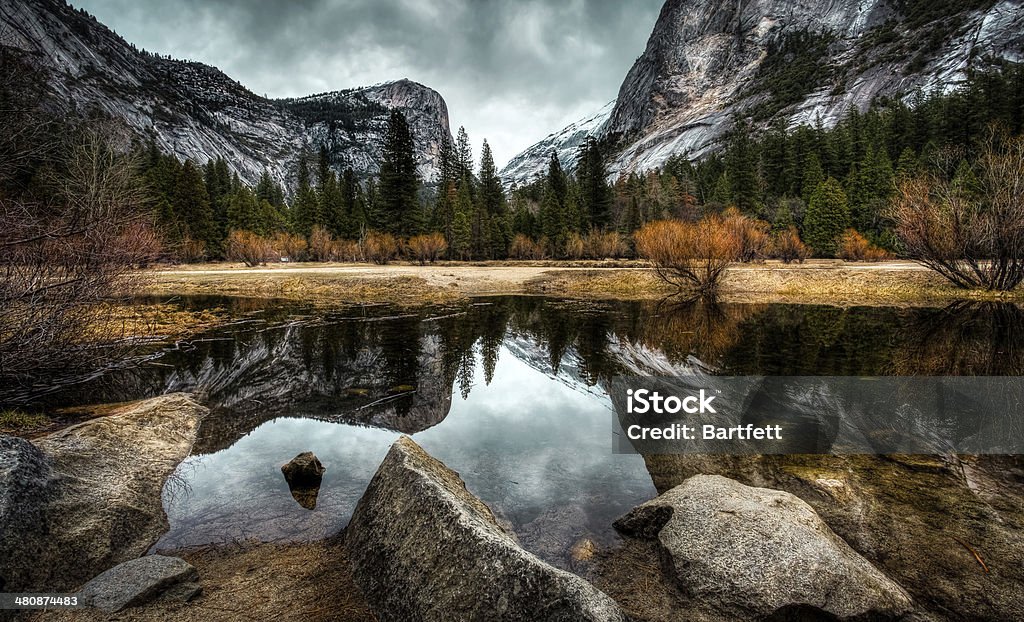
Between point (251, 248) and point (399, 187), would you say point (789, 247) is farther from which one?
point (251, 248)

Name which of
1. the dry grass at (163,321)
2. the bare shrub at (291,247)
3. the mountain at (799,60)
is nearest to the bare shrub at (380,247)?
the bare shrub at (291,247)

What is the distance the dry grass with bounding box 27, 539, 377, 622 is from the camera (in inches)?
130

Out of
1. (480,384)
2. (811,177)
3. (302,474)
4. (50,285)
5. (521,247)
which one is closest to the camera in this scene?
(302,474)

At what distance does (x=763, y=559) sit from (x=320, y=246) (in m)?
59.2

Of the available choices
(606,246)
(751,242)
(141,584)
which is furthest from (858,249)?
(141,584)

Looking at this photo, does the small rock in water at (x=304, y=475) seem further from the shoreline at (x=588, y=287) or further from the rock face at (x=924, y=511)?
the shoreline at (x=588, y=287)

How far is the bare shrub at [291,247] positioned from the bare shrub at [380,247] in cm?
801

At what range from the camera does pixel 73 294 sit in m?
7.38

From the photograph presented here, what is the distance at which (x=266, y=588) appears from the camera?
3697 millimetres

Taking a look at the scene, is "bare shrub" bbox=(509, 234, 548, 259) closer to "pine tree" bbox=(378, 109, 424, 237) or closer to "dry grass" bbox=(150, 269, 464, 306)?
"pine tree" bbox=(378, 109, 424, 237)

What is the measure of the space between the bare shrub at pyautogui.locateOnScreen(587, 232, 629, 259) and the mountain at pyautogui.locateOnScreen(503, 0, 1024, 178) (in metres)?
65.7

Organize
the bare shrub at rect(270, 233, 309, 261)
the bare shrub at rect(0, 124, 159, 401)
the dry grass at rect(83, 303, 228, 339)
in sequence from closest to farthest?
1. the bare shrub at rect(0, 124, 159, 401)
2. the dry grass at rect(83, 303, 228, 339)
3. the bare shrub at rect(270, 233, 309, 261)

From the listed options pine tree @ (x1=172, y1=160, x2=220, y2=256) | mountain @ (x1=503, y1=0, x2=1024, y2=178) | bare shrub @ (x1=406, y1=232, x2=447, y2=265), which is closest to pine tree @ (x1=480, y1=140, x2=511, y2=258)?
bare shrub @ (x1=406, y1=232, x2=447, y2=265)

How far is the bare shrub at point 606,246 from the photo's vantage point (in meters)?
58.1
